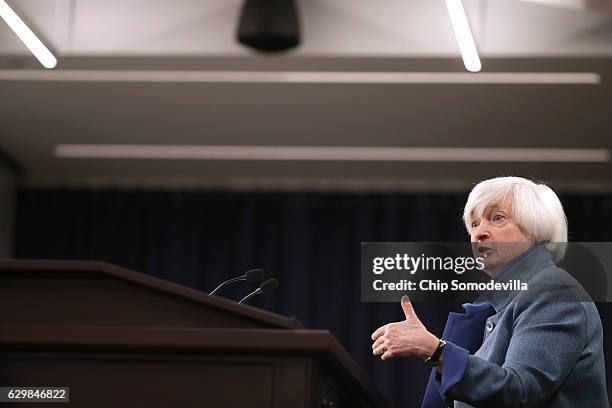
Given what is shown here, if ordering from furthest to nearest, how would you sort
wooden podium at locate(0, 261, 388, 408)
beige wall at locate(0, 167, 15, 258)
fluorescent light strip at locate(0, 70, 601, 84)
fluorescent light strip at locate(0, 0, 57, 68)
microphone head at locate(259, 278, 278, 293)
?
beige wall at locate(0, 167, 15, 258)
fluorescent light strip at locate(0, 70, 601, 84)
fluorescent light strip at locate(0, 0, 57, 68)
microphone head at locate(259, 278, 278, 293)
wooden podium at locate(0, 261, 388, 408)

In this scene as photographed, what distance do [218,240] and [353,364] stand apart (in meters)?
5.46

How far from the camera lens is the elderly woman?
200 cm

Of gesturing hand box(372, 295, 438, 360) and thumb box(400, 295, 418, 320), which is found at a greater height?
thumb box(400, 295, 418, 320)

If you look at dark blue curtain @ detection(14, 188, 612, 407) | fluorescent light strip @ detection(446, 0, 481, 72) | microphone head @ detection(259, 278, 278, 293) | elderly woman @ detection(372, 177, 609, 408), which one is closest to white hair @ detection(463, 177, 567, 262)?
elderly woman @ detection(372, 177, 609, 408)

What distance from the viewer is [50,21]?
5512 mm

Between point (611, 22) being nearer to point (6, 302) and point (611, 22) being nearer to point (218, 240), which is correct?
point (218, 240)

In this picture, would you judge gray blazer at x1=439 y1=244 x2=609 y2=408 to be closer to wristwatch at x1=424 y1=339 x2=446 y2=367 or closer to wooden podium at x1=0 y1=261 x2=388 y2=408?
wristwatch at x1=424 y1=339 x2=446 y2=367

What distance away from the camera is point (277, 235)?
7699 mm

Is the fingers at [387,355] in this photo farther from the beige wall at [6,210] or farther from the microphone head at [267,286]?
the beige wall at [6,210]

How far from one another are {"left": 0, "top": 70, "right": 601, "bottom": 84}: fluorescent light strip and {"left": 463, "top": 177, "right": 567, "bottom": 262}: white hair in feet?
12.0

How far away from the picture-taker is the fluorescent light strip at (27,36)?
4.73m

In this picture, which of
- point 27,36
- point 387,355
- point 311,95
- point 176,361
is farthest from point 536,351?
point 311,95

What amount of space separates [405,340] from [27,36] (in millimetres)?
3588

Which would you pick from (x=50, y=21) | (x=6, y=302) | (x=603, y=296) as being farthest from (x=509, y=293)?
(x=50, y=21)
